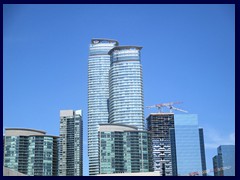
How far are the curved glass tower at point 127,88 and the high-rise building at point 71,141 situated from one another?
14.0 feet

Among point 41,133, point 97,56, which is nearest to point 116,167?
point 41,133

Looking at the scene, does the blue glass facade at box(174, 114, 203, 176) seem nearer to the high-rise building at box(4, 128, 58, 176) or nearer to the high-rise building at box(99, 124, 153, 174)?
the high-rise building at box(99, 124, 153, 174)

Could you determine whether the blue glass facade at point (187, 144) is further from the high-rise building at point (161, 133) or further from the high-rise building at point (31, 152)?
the high-rise building at point (31, 152)

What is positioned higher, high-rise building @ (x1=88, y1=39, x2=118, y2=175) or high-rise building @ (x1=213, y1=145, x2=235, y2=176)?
high-rise building @ (x1=88, y1=39, x2=118, y2=175)

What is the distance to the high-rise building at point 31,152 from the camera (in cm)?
3078

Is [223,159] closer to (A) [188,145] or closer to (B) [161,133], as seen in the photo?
(A) [188,145]

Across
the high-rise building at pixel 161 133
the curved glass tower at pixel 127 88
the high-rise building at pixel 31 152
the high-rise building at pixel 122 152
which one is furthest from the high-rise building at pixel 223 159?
the high-rise building at pixel 31 152

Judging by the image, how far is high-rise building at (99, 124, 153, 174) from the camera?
31.2 m

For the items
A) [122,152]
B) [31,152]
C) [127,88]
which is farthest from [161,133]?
[31,152]

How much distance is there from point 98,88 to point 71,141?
29.5 ft

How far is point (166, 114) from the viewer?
41969 mm

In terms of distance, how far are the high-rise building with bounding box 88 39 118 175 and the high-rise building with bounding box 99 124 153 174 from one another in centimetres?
1461

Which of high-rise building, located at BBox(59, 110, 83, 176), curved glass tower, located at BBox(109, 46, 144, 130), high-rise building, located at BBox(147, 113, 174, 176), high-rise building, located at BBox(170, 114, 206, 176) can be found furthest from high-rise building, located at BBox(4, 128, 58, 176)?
high-rise building, located at BBox(170, 114, 206, 176)

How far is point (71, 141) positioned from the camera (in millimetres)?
39969
